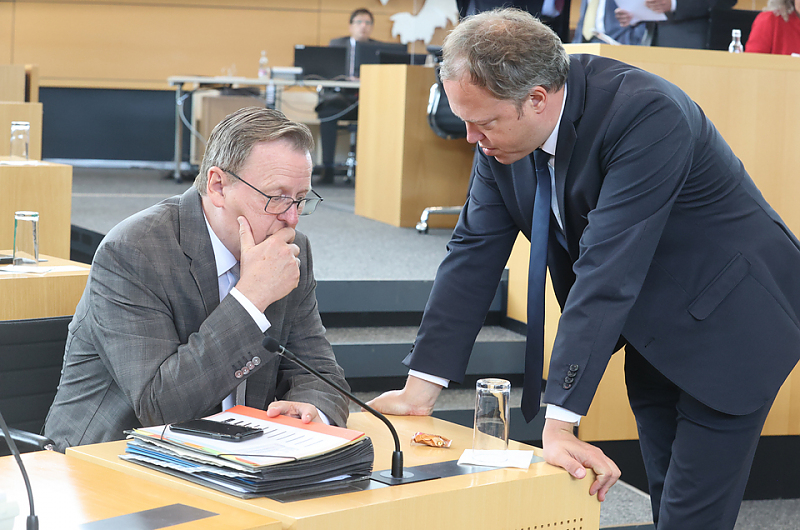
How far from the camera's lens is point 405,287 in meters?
3.49

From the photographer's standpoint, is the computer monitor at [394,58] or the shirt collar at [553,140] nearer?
the shirt collar at [553,140]

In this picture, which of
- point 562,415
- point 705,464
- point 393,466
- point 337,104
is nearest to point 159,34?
point 337,104

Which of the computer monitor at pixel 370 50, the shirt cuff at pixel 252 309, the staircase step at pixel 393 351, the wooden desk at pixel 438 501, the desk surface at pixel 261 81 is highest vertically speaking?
the computer monitor at pixel 370 50

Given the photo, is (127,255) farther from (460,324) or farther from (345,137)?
(345,137)

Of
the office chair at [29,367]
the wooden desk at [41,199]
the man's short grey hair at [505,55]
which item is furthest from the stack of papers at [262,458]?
the wooden desk at [41,199]

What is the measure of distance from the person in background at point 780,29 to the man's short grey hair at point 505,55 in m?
3.25

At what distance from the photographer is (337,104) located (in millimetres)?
8062

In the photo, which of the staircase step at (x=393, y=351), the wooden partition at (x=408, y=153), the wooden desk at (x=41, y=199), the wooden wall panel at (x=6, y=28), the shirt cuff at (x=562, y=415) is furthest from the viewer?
the wooden wall panel at (x=6, y=28)

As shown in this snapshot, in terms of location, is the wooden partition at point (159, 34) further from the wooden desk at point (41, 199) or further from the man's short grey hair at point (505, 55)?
the man's short grey hair at point (505, 55)

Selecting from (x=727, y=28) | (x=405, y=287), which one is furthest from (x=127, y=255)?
(x=727, y=28)

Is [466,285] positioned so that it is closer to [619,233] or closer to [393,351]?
[619,233]

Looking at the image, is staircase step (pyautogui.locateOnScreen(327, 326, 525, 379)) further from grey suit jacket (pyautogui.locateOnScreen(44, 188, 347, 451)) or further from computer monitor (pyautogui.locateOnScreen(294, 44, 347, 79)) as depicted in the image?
computer monitor (pyautogui.locateOnScreen(294, 44, 347, 79))

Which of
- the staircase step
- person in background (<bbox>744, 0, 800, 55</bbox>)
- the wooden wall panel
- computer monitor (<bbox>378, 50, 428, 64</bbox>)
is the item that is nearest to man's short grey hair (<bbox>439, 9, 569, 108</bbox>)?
the staircase step

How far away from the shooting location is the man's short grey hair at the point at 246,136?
1658mm
